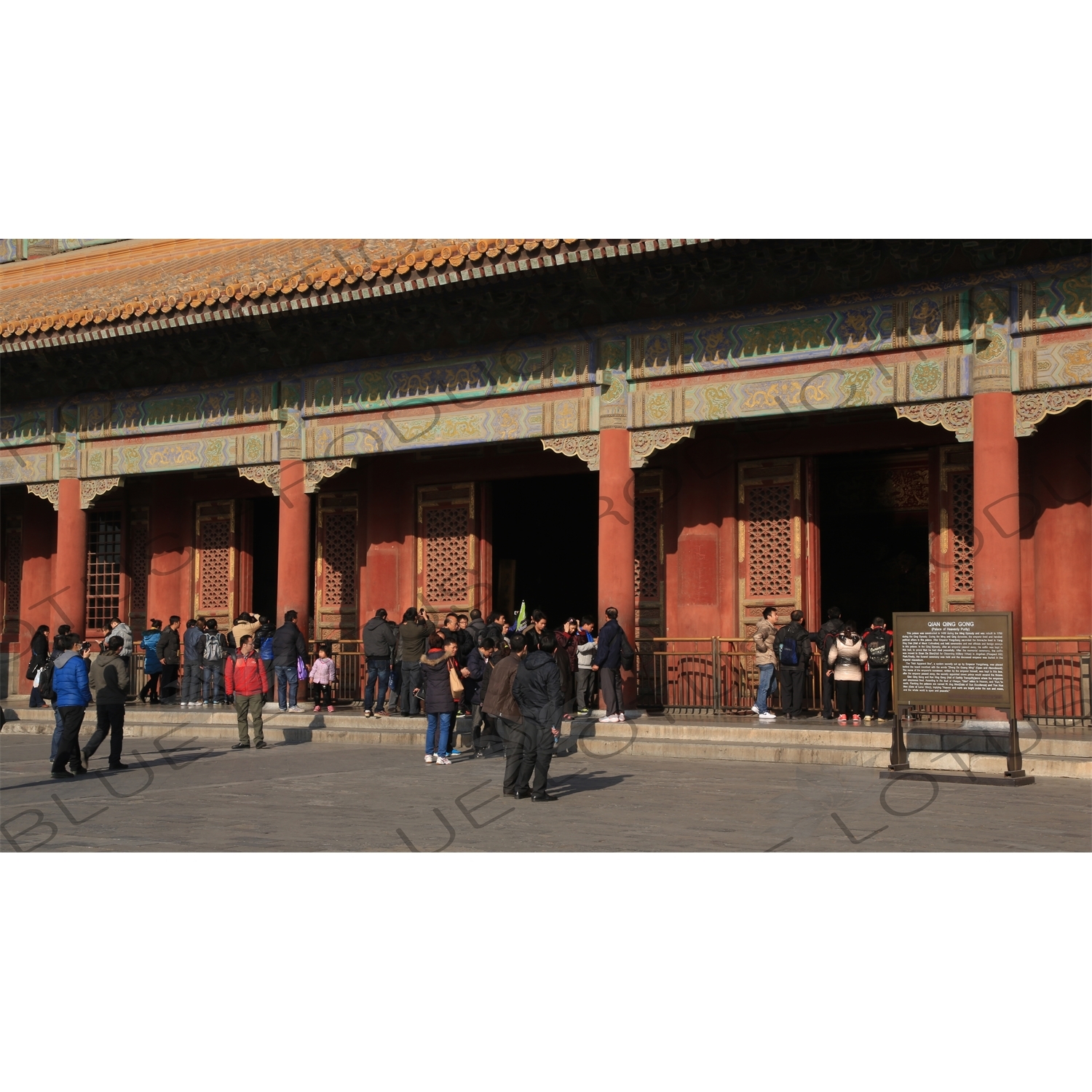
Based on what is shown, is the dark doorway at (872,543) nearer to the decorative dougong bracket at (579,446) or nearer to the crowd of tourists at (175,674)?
the decorative dougong bracket at (579,446)

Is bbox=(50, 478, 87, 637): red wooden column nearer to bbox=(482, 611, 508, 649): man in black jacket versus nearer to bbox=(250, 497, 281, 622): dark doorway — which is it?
bbox=(250, 497, 281, 622): dark doorway

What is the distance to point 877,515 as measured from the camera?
2167 centimetres

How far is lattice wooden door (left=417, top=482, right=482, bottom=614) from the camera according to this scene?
19.2 meters

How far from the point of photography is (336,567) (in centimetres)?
2052

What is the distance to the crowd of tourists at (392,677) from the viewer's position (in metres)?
10.6

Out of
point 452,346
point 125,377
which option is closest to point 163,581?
point 125,377

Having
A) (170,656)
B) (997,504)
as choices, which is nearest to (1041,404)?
(997,504)

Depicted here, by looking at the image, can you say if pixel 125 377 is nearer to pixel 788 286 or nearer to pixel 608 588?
pixel 608 588

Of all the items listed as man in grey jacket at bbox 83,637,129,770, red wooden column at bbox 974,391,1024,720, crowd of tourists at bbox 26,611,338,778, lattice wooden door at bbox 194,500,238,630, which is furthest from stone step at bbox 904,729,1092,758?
lattice wooden door at bbox 194,500,238,630

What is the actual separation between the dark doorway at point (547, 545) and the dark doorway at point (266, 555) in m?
4.18

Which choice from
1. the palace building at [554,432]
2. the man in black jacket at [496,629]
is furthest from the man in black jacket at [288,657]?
the man in black jacket at [496,629]

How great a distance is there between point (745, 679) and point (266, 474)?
761 centimetres

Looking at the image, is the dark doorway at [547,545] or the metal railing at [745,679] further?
the dark doorway at [547,545]

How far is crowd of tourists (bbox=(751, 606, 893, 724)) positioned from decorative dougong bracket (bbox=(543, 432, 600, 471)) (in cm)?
291
